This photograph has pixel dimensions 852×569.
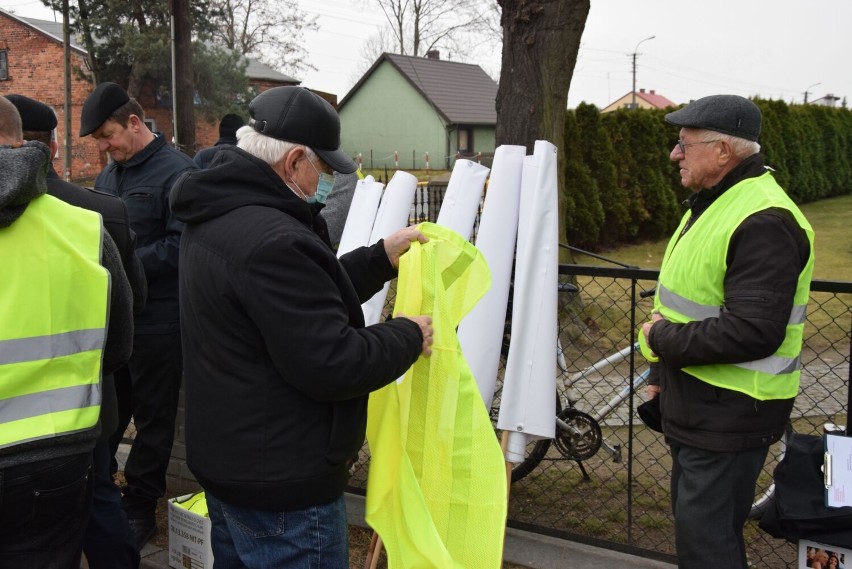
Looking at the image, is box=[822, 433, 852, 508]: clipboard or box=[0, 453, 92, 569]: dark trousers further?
box=[822, 433, 852, 508]: clipboard

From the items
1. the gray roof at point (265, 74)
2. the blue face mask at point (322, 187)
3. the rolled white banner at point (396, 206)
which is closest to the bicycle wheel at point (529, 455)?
the rolled white banner at point (396, 206)

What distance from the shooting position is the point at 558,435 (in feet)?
13.4

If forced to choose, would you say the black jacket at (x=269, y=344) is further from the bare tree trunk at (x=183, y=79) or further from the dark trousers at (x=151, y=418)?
the bare tree trunk at (x=183, y=79)

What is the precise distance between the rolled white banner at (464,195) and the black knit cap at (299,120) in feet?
3.51

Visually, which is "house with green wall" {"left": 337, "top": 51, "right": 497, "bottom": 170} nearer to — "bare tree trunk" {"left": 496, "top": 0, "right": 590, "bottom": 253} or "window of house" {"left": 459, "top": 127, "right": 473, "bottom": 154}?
"window of house" {"left": 459, "top": 127, "right": 473, "bottom": 154}

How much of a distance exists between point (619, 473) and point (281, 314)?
3156 millimetres

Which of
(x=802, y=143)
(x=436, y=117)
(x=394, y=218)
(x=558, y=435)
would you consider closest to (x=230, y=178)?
(x=394, y=218)

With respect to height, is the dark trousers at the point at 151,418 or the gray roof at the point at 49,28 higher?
the gray roof at the point at 49,28

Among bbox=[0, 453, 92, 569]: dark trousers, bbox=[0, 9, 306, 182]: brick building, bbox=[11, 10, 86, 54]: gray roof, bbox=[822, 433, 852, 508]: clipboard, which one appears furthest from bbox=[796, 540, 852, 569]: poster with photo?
bbox=[11, 10, 86, 54]: gray roof

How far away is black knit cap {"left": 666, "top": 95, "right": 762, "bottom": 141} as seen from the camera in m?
2.39

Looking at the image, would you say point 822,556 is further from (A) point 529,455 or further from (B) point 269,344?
(B) point 269,344

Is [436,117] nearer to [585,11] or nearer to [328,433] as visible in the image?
[585,11]

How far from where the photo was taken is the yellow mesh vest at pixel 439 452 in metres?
2.25

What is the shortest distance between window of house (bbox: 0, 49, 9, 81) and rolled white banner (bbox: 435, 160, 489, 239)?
37.0 metres
